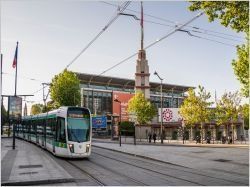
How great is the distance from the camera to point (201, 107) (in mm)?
52312

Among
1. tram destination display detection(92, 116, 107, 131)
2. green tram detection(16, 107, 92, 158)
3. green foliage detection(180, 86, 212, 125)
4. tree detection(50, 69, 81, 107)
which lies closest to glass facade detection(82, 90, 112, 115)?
tram destination display detection(92, 116, 107, 131)

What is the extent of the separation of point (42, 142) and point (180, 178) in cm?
1748

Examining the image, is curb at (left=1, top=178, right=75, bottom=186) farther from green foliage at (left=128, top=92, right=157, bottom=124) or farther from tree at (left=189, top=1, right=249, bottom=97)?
green foliage at (left=128, top=92, right=157, bottom=124)

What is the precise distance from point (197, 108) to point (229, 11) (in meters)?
36.5

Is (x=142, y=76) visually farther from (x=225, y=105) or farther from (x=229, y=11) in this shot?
(x=229, y=11)

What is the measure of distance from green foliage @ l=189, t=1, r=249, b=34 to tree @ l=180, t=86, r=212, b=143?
116ft

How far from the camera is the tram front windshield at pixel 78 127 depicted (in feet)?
72.7

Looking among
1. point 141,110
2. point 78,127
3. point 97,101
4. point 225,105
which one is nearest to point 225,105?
point 225,105

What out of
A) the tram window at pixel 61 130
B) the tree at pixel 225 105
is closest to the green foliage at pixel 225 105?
the tree at pixel 225 105

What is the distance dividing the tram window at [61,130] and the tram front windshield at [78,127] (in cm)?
51

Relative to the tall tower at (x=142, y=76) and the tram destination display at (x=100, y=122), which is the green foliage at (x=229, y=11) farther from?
the tall tower at (x=142, y=76)

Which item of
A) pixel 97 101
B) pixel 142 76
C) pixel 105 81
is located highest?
pixel 105 81

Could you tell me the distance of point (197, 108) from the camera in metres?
52.3

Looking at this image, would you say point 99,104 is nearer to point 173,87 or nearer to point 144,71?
point 144,71
